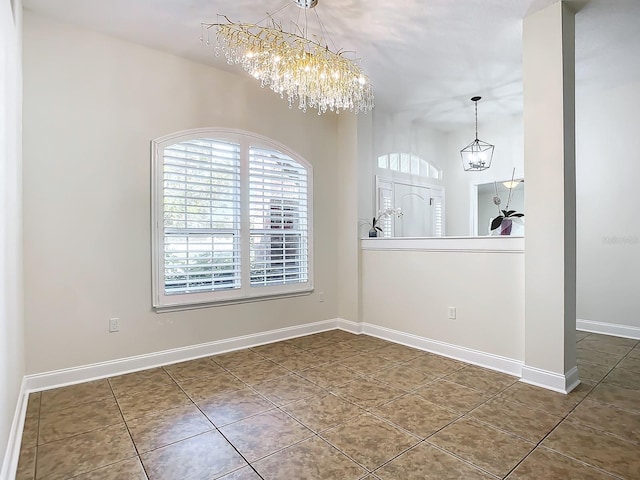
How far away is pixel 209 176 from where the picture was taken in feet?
12.0

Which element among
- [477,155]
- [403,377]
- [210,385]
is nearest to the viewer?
[210,385]

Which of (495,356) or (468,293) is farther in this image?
(468,293)

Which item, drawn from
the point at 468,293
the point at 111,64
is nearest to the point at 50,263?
the point at 111,64

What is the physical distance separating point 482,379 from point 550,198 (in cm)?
158

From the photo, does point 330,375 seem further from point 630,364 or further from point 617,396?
point 630,364

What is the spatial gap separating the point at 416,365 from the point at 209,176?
275 cm

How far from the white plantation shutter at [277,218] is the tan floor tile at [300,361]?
896 mm

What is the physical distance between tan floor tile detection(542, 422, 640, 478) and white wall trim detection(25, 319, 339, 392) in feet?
9.12

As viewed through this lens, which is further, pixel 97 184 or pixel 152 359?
pixel 152 359

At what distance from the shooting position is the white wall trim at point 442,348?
10.5ft

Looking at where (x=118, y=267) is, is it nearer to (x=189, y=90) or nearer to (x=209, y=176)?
(x=209, y=176)

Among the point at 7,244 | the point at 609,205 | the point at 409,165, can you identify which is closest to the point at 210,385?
the point at 7,244

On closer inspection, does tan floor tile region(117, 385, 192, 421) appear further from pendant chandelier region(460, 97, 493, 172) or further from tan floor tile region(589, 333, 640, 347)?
tan floor tile region(589, 333, 640, 347)

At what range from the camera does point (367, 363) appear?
3.45 m
